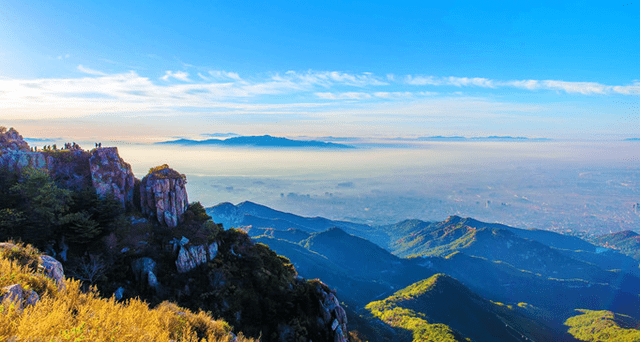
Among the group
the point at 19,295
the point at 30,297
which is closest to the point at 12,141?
the point at 30,297

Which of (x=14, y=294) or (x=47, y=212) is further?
(x=47, y=212)

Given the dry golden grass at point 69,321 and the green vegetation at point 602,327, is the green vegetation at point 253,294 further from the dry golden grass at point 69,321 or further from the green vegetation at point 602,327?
the green vegetation at point 602,327

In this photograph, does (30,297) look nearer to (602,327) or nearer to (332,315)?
(332,315)

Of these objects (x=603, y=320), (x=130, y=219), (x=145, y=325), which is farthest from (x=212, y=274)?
(x=603, y=320)

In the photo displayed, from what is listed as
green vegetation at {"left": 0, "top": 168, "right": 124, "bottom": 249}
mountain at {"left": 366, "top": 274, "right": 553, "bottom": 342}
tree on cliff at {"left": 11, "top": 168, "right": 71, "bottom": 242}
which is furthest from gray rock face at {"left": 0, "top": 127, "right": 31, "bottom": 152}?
mountain at {"left": 366, "top": 274, "right": 553, "bottom": 342}

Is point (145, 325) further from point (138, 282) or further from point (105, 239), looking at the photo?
point (105, 239)

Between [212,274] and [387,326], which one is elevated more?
[212,274]

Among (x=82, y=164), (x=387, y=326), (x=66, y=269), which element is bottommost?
(x=387, y=326)
